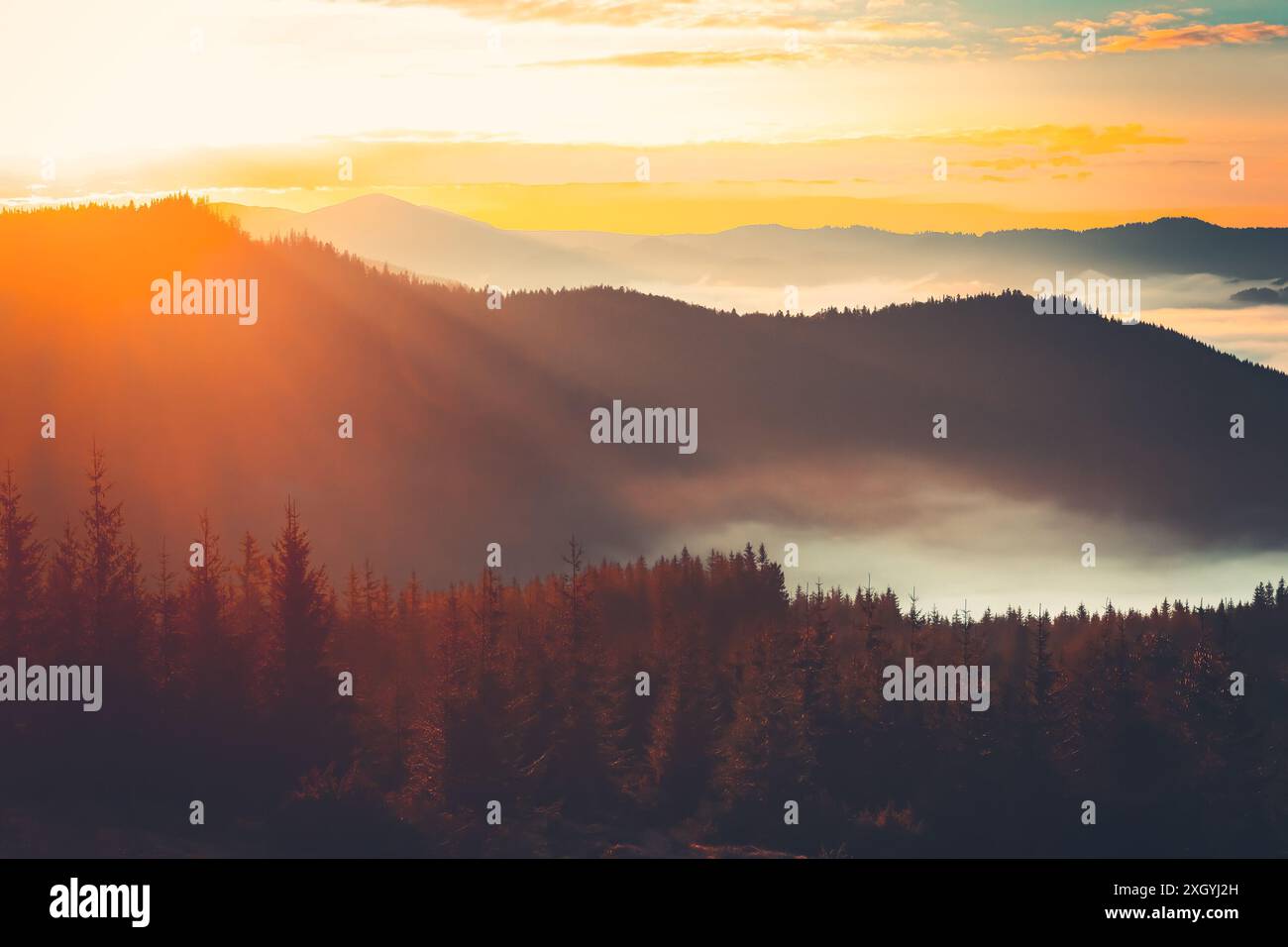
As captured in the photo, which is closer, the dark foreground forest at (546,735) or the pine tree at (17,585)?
the dark foreground forest at (546,735)

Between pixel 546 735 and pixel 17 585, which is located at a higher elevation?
pixel 17 585

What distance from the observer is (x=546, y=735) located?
93.6 meters

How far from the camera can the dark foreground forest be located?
7138 centimetres

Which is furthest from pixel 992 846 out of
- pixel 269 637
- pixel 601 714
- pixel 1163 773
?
pixel 269 637

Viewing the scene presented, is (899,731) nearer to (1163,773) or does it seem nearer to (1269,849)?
(1163,773)

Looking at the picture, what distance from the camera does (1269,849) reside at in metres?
114

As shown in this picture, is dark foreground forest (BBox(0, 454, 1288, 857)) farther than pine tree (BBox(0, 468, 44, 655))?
No

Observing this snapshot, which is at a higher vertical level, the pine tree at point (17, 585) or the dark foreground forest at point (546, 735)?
the pine tree at point (17, 585)

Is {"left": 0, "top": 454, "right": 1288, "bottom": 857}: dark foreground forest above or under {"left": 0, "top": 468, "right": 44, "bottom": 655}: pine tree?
under

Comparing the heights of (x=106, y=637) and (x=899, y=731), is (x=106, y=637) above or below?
above

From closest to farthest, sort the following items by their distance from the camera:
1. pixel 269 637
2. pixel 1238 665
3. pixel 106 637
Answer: pixel 106 637 < pixel 269 637 < pixel 1238 665

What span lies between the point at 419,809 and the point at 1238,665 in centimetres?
8841

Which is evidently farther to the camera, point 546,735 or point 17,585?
point 546,735

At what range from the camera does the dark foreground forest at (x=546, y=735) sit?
7138 cm
